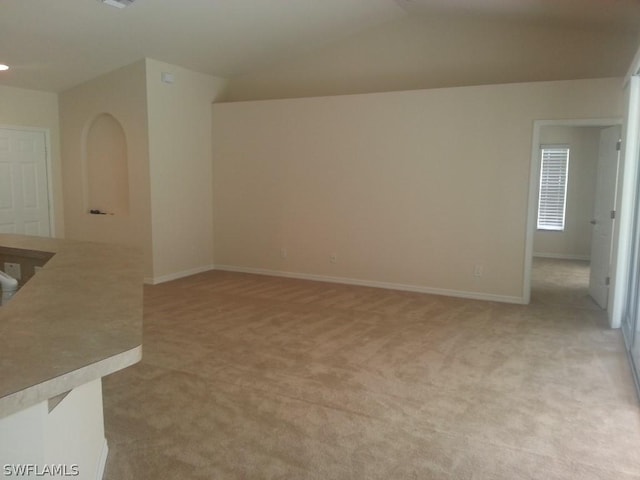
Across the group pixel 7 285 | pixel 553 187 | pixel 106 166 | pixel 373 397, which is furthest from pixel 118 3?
pixel 553 187

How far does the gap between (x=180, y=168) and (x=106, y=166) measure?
3.33 ft

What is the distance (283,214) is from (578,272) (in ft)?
14.8

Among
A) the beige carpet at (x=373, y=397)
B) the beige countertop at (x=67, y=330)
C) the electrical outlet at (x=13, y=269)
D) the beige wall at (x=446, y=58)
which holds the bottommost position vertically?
the beige carpet at (x=373, y=397)

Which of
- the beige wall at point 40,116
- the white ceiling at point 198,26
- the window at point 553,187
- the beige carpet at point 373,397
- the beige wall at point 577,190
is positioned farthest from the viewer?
the window at point 553,187

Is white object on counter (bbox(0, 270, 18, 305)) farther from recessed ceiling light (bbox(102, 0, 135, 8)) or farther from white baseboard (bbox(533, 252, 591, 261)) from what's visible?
white baseboard (bbox(533, 252, 591, 261))

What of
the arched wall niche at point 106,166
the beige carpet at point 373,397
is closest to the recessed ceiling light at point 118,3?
the arched wall niche at point 106,166

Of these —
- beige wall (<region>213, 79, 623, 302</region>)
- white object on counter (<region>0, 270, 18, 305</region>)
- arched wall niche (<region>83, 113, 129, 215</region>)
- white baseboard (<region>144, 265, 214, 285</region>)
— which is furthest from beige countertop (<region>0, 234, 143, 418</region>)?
arched wall niche (<region>83, 113, 129, 215</region>)

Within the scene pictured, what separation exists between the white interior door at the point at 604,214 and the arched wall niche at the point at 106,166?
575 cm

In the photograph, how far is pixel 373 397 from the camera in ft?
10.6

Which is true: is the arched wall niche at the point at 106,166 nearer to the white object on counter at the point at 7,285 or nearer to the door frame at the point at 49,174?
the door frame at the point at 49,174

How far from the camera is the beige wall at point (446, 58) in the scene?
18.4 feet

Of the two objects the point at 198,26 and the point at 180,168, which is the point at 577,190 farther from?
the point at 198,26

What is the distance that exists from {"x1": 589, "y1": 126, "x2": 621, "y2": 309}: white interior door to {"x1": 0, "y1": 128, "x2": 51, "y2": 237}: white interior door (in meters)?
6.95

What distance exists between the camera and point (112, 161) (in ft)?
22.3
